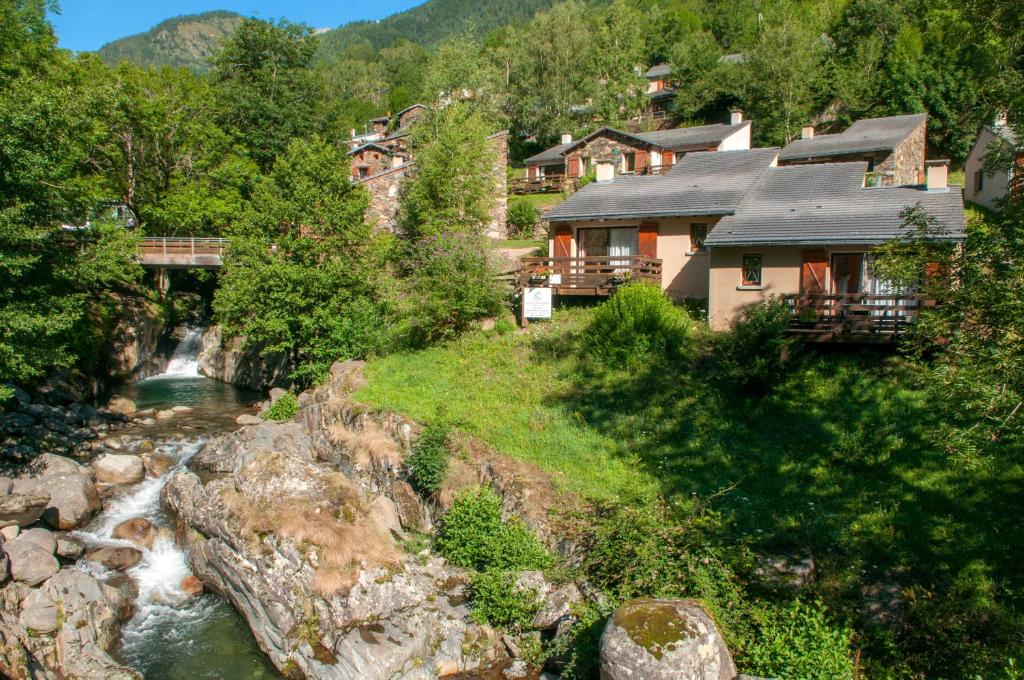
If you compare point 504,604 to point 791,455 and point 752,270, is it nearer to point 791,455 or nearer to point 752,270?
point 791,455

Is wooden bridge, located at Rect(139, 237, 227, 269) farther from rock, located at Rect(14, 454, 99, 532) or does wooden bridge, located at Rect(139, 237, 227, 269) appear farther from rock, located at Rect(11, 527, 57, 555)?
rock, located at Rect(11, 527, 57, 555)

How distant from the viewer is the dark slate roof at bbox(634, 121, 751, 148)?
140ft

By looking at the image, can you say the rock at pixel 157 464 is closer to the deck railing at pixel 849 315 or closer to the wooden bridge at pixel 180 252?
the wooden bridge at pixel 180 252

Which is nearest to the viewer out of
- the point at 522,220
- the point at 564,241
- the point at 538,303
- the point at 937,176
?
the point at 937,176

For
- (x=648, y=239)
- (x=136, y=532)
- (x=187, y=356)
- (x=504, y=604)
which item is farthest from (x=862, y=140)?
(x=136, y=532)

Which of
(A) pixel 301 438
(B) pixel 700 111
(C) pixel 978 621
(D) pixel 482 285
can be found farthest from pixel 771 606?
(B) pixel 700 111

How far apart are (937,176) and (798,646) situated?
1764 cm

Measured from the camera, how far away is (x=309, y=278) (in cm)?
2428

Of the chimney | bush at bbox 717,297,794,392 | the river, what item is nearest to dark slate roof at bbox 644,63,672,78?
the chimney

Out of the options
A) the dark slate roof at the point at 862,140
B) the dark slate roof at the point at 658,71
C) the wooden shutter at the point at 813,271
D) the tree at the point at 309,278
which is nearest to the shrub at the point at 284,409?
the tree at the point at 309,278

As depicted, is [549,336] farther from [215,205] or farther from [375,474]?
[215,205]

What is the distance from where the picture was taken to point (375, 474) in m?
17.7

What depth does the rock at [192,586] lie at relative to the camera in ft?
48.8

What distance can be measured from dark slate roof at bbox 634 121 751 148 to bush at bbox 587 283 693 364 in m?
24.4
